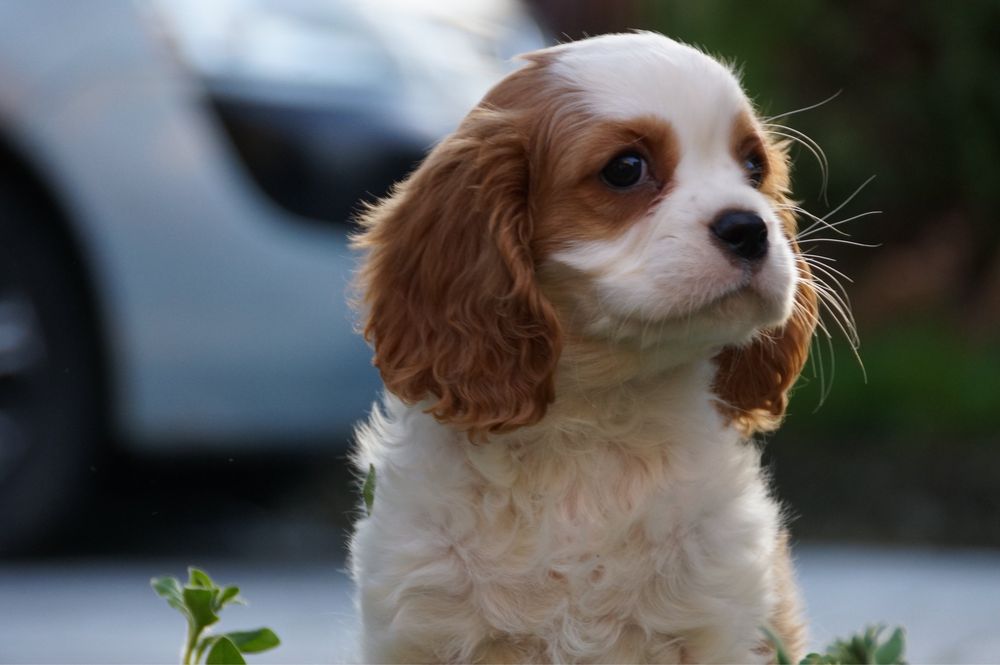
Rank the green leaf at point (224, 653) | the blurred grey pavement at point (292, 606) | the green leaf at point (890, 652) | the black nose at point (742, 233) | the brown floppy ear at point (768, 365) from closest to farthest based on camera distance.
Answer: the green leaf at point (890, 652) < the green leaf at point (224, 653) < the black nose at point (742, 233) < the brown floppy ear at point (768, 365) < the blurred grey pavement at point (292, 606)

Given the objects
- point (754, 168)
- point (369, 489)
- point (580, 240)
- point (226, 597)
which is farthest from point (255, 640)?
point (754, 168)

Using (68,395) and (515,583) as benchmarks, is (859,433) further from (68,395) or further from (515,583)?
(515,583)

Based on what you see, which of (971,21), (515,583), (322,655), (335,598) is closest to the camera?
(515,583)

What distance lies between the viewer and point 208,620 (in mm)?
3057

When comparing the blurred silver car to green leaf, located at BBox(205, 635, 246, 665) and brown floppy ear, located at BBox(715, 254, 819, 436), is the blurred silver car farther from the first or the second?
green leaf, located at BBox(205, 635, 246, 665)

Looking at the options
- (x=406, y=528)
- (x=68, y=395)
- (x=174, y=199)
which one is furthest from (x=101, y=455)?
(x=406, y=528)

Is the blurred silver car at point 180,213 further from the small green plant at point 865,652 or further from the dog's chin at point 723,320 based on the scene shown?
the small green plant at point 865,652

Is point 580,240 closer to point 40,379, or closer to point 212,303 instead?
point 212,303

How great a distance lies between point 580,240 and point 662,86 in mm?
354

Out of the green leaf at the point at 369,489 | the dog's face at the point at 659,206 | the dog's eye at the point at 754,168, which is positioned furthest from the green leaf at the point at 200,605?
the dog's eye at the point at 754,168

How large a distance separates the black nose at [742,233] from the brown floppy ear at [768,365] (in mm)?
513

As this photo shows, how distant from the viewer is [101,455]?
7.07m

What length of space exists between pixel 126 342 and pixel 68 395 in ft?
1.04

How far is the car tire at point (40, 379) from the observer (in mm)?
6707
